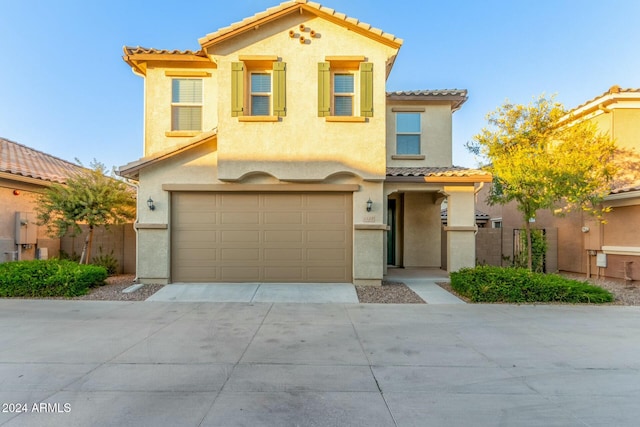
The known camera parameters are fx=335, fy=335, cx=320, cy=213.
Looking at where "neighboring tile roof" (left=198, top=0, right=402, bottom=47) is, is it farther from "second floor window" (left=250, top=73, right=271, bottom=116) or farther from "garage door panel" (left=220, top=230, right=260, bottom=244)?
"garage door panel" (left=220, top=230, right=260, bottom=244)

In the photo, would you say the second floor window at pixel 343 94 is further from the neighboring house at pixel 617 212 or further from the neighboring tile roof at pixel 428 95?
the neighboring house at pixel 617 212

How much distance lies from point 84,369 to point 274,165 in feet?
20.3

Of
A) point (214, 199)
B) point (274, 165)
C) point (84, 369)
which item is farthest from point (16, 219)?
point (84, 369)

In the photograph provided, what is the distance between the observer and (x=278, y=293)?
8.55m

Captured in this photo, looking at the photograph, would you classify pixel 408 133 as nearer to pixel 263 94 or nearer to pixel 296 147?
pixel 296 147

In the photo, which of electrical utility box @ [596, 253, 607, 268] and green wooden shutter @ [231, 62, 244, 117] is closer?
green wooden shutter @ [231, 62, 244, 117]

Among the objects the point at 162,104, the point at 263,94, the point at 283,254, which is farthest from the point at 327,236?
the point at 162,104

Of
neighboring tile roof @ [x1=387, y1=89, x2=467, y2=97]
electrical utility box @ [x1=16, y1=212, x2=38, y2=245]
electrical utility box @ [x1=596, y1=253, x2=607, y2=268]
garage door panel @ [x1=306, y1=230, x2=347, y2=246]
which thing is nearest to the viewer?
garage door panel @ [x1=306, y1=230, x2=347, y2=246]

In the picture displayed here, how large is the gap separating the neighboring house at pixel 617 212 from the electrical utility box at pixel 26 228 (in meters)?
16.3

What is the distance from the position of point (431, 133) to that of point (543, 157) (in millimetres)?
4440

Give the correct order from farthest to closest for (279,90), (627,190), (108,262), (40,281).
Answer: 1. (108,262)
2. (627,190)
3. (279,90)
4. (40,281)

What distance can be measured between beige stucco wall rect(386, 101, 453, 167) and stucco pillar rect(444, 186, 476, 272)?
242cm

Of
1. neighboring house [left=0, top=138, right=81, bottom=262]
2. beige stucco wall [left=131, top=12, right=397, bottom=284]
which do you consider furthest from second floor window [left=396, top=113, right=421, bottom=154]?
neighboring house [left=0, top=138, right=81, bottom=262]

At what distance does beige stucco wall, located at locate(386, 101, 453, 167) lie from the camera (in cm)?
1252
